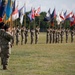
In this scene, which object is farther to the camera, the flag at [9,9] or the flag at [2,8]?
the flag at [2,8]

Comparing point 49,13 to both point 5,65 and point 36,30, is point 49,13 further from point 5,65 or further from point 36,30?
point 5,65

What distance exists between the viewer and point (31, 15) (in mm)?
32062

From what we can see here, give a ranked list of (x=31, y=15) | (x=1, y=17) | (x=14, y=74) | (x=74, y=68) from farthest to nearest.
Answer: (x=31, y=15) → (x=1, y=17) → (x=74, y=68) → (x=14, y=74)

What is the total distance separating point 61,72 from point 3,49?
2241 mm

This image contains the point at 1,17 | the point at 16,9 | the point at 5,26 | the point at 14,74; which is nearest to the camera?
the point at 14,74

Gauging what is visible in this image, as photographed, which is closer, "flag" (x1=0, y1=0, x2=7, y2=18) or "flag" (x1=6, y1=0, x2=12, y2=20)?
"flag" (x1=6, y1=0, x2=12, y2=20)

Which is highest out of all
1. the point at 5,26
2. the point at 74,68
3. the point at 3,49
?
the point at 5,26

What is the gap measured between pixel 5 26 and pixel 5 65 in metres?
1.45

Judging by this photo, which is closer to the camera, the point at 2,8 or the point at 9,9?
the point at 9,9

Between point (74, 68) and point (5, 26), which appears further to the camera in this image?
point (74, 68)

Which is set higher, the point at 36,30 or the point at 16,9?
the point at 16,9

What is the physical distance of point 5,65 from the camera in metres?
12.1

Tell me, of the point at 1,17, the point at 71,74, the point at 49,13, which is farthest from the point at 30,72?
the point at 49,13

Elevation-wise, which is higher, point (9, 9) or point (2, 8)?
point (2, 8)
